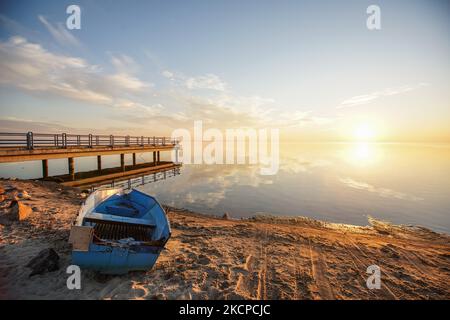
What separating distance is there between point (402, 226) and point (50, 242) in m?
19.7

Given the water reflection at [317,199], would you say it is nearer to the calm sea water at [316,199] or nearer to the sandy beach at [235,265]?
the calm sea water at [316,199]

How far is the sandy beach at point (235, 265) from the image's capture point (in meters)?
5.20

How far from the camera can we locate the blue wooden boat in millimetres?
4973

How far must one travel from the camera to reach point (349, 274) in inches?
253

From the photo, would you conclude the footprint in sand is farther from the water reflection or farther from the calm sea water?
the water reflection

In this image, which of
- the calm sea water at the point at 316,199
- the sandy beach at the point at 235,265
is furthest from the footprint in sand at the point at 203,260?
the calm sea water at the point at 316,199

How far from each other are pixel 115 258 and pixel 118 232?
6.32 feet

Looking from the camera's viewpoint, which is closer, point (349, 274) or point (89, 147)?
point (349, 274)

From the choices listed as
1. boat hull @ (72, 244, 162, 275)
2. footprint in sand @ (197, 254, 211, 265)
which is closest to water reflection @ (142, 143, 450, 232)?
footprint in sand @ (197, 254, 211, 265)

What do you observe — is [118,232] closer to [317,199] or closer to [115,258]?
[115,258]
